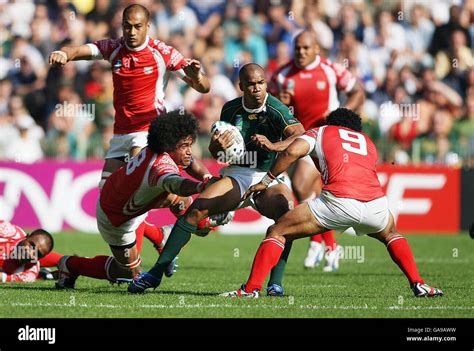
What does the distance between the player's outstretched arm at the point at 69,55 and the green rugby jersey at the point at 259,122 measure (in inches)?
73.5

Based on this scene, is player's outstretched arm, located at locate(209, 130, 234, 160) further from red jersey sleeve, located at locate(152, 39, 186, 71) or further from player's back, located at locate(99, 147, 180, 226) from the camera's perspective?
red jersey sleeve, located at locate(152, 39, 186, 71)

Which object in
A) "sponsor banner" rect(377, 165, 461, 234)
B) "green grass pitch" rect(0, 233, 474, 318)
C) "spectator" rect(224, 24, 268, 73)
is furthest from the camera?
"spectator" rect(224, 24, 268, 73)

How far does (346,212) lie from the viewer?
30.3 feet

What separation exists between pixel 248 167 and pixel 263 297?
1.38 m

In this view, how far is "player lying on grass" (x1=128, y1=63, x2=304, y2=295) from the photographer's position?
944cm

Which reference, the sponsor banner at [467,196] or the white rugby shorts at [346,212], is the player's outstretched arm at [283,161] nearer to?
the white rugby shorts at [346,212]

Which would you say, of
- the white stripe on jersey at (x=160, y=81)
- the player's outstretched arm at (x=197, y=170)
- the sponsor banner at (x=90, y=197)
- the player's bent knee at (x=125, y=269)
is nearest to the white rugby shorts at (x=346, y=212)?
the player's outstretched arm at (x=197, y=170)

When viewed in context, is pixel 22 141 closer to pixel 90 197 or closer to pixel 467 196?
pixel 90 197

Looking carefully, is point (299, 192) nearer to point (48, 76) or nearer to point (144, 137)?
point (144, 137)

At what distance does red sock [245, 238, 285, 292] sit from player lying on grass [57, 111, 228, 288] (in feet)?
2.38

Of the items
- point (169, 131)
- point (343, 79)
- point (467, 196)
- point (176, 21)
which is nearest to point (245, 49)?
point (176, 21)

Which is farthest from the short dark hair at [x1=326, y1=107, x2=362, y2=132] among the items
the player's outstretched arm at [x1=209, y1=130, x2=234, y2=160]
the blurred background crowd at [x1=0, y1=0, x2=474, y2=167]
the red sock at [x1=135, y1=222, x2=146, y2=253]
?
the blurred background crowd at [x1=0, y1=0, x2=474, y2=167]

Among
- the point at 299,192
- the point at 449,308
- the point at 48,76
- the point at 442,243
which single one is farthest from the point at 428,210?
the point at 449,308

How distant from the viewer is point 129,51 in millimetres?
11562
